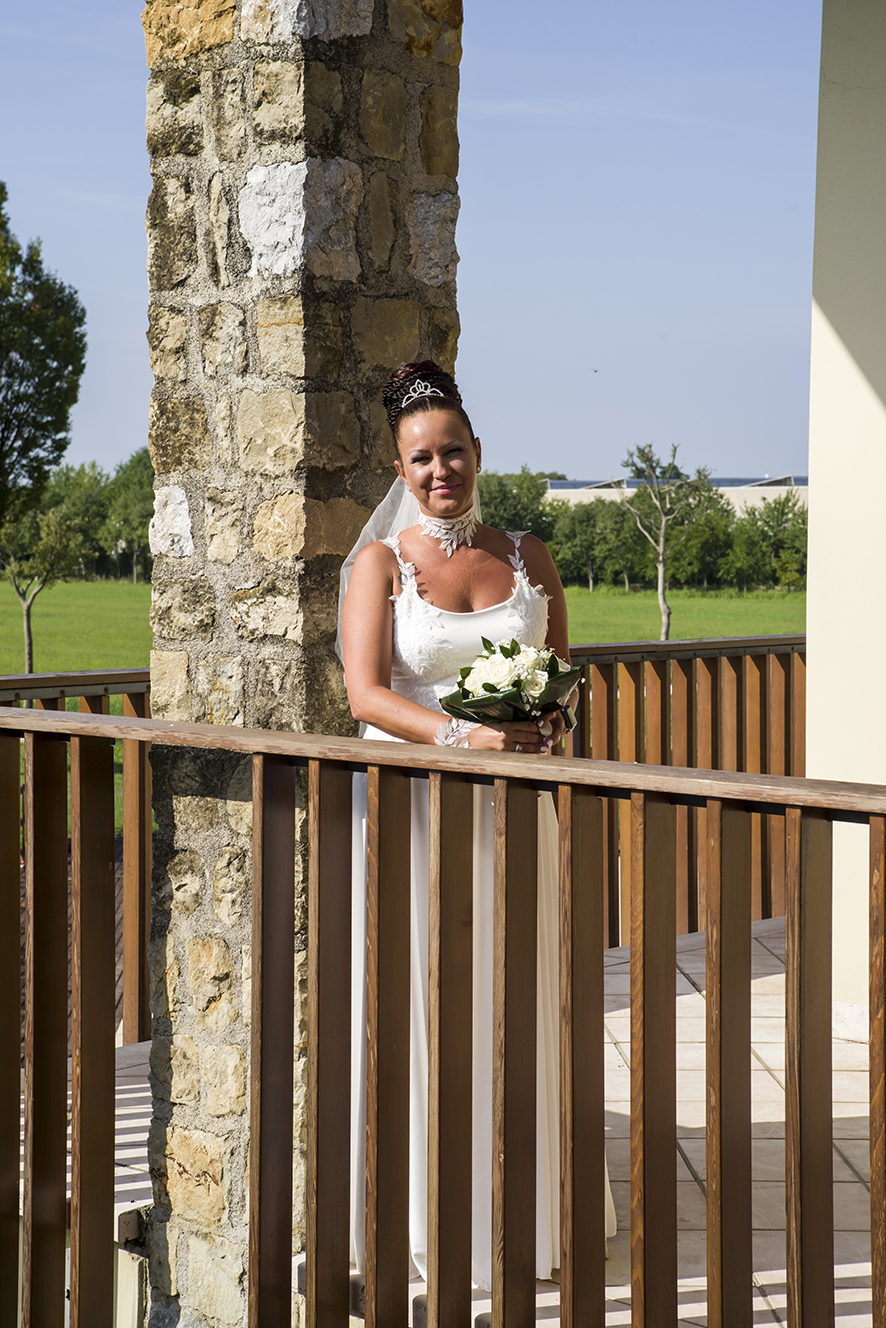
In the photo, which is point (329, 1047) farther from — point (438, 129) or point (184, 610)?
point (438, 129)

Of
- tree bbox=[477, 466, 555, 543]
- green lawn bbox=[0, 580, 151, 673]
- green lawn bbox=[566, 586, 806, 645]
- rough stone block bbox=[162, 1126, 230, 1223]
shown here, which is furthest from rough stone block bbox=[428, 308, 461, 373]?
green lawn bbox=[566, 586, 806, 645]

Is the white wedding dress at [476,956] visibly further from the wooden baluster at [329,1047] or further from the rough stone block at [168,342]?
the rough stone block at [168,342]

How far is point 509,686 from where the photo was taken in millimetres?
2150

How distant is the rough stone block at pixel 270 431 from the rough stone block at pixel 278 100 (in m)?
0.51

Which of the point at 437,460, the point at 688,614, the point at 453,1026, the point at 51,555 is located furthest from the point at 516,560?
the point at 688,614

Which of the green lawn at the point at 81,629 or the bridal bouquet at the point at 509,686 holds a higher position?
the bridal bouquet at the point at 509,686

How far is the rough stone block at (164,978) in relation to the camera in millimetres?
2752

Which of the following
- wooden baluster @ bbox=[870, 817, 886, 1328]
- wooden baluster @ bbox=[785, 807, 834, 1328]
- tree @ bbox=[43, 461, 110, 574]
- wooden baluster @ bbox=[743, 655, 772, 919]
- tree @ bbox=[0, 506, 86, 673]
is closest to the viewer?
wooden baluster @ bbox=[870, 817, 886, 1328]

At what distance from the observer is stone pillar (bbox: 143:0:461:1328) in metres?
2.58

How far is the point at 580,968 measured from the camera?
1842 millimetres

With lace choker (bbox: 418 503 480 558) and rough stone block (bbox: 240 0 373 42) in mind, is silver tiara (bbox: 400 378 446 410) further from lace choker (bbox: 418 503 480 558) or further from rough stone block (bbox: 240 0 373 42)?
rough stone block (bbox: 240 0 373 42)

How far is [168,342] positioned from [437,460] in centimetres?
72

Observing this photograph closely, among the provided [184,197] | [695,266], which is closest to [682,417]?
[695,266]

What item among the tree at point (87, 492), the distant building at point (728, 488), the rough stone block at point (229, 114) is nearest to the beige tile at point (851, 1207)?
the rough stone block at point (229, 114)
